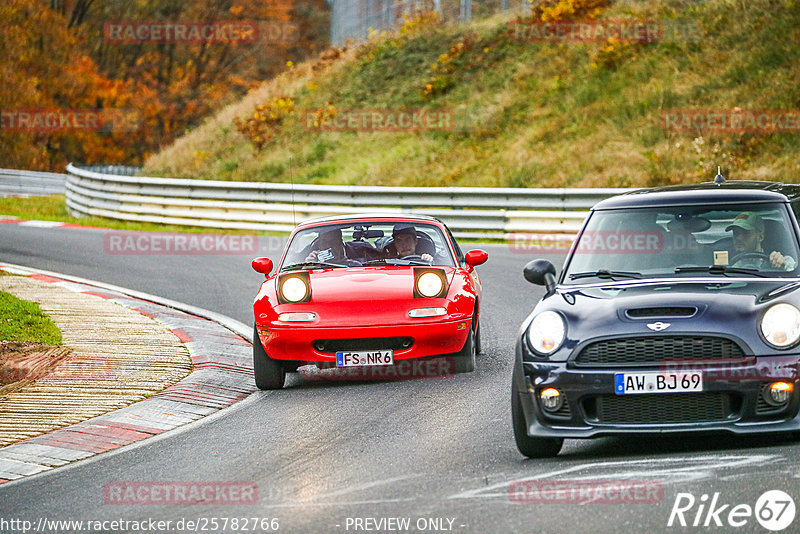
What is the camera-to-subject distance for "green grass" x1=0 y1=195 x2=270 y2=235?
24.8m

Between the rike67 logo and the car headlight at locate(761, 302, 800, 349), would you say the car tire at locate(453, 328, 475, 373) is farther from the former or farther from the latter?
the rike67 logo

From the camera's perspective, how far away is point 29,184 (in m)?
37.9

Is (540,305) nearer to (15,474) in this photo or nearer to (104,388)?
(15,474)

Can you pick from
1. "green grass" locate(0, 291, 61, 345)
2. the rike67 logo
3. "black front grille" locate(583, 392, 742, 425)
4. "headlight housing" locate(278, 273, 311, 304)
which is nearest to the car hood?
"black front grille" locate(583, 392, 742, 425)

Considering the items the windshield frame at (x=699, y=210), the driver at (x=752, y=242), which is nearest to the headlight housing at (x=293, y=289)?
the windshield frame at (x=699, y=210)

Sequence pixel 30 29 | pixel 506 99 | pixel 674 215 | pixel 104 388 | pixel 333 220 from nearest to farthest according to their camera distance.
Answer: pixel 674 215, pixel 104 388, pixel 333 220, pixel 506 99, pixel 30 29

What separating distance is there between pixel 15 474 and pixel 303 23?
6123 cm

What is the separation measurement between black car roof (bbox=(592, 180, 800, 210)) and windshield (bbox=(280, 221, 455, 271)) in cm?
278

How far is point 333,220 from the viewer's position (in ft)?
34.6

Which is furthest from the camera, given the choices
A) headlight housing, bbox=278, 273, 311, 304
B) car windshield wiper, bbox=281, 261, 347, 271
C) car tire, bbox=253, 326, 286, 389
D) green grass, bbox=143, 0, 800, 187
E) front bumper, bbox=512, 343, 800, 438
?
green grass, bbox=143, 0, 800, 187

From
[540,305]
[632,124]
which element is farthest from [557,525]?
[632,124]

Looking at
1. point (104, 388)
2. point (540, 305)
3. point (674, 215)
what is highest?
point (674, 215)

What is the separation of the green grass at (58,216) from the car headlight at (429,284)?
14726mm

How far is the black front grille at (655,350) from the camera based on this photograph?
612 cm
